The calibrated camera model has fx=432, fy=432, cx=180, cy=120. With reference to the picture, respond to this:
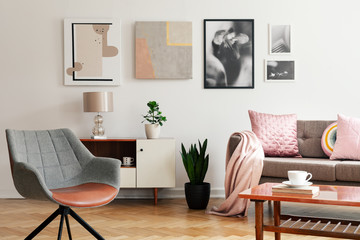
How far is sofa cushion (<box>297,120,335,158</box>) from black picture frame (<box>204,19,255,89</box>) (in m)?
0.76

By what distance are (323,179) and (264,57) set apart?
1.67m

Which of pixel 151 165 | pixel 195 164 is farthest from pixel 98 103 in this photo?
pixel 195 164

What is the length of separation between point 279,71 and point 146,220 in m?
2.23

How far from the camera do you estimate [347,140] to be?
3.86m

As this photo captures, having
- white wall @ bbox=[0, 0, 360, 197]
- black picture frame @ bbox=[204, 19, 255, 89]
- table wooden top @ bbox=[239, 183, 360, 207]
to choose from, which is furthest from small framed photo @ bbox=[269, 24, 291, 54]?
table wooden top @ bbox=[239, 183, 360, 207]

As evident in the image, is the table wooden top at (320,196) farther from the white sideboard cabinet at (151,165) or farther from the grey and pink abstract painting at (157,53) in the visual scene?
the grey and pink abstract painting at (157,53)

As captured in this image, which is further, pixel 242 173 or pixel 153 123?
pixel 153 123

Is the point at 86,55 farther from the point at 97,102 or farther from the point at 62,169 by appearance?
the point at 62,169

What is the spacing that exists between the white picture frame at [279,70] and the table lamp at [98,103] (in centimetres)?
171

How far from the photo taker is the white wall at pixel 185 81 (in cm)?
465

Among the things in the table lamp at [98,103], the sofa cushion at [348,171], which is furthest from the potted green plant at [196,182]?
the sofa cushion at [348,171]

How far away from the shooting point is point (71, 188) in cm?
277

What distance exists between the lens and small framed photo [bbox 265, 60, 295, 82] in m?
4.70

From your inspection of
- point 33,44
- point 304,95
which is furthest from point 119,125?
point 304,95
